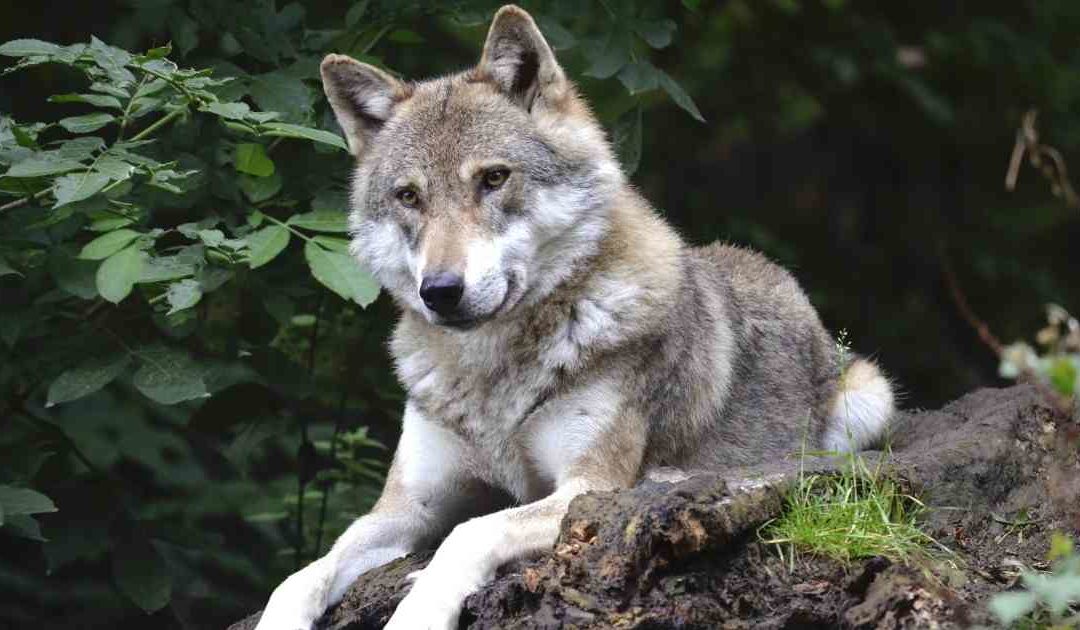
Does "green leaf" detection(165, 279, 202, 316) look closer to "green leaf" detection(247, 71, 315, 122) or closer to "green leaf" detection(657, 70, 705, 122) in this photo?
"green leaf" detection(247, 71, 315, 122)

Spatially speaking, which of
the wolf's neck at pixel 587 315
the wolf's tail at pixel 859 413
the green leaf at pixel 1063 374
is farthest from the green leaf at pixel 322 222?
the green leaf at pixel 1063 374

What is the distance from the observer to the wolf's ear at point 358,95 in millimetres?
5359

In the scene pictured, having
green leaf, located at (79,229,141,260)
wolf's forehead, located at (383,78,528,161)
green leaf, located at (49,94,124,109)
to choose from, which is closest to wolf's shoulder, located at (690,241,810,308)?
wolf's forehead, located at (383,78,528,161)

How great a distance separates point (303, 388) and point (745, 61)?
225 inches

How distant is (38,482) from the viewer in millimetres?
6012

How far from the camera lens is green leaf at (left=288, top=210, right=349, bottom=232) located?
16.7 feet

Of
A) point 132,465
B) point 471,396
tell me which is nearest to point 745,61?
point 132,465

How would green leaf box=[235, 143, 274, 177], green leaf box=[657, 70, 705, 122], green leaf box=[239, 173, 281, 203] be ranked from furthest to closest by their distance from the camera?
green leaf box=[657, 70, 705, 122] → green leaf box=[239, 173, 281, 203] → green leaf box=[235, 143, 274, 177]

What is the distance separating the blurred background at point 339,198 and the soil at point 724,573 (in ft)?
2.67

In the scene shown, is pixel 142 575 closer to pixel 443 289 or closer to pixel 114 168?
pixel 114 168

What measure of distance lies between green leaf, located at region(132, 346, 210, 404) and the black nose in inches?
35.6

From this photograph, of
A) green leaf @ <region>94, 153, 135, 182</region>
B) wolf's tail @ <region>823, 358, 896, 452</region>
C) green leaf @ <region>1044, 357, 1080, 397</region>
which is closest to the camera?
green leaf @ <region>1044, 357, 1080, 397</region>

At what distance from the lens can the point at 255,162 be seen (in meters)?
5.36

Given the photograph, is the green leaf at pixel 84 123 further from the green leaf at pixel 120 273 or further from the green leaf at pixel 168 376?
the green leaf at pixel 168 376
